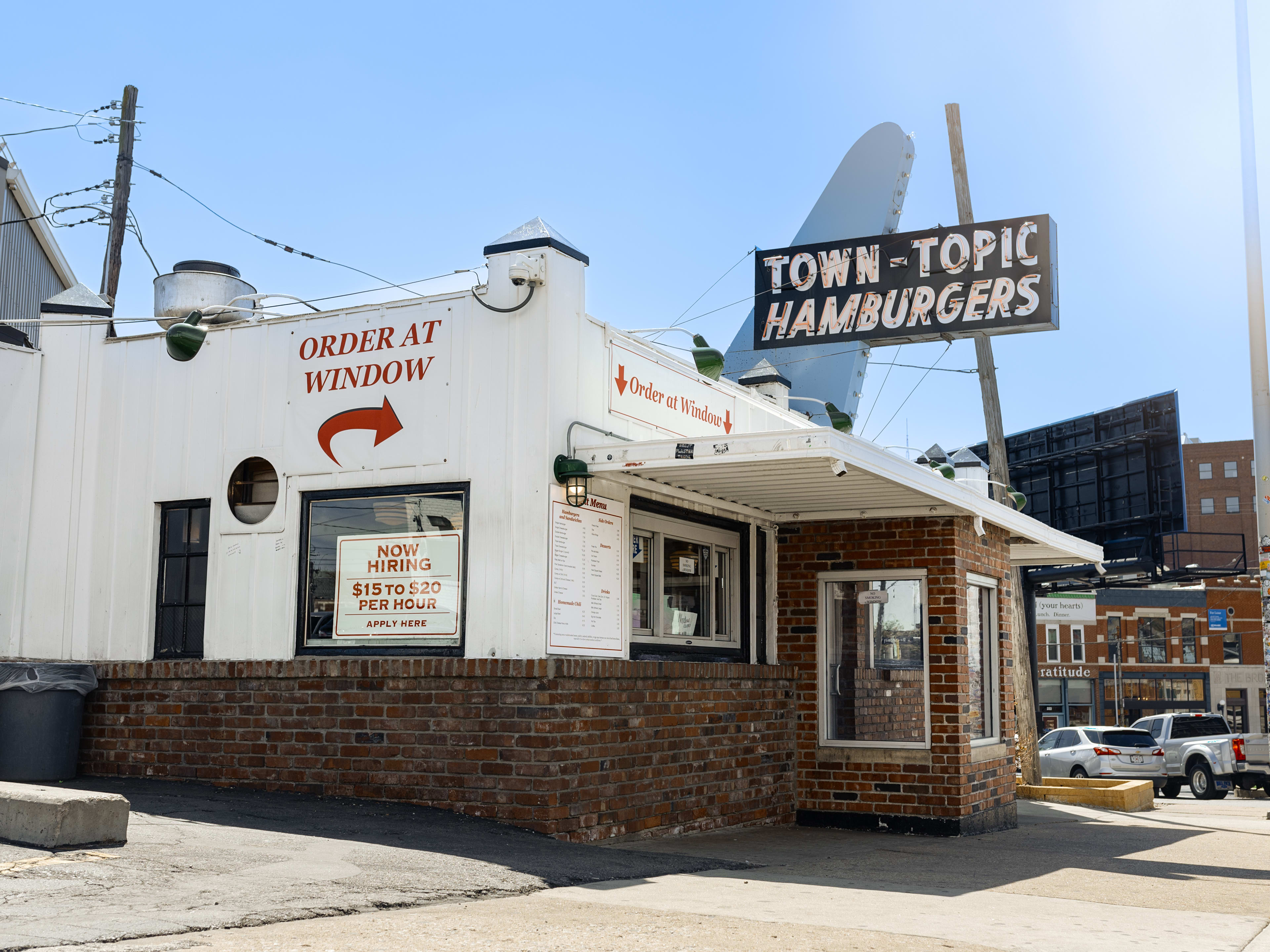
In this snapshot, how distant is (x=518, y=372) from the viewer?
31.4ft

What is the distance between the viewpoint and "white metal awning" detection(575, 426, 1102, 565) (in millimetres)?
9039

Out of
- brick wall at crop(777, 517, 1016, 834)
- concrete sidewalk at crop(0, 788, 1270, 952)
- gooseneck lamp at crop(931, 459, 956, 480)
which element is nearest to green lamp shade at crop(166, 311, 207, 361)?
concrete sidewalk at crop(0, 788, 1270, 952)

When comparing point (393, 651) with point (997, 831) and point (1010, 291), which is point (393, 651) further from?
point (1010, 291)

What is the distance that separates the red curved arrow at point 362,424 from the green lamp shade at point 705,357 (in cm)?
335

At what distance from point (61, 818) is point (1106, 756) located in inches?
913

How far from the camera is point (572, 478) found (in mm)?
9383

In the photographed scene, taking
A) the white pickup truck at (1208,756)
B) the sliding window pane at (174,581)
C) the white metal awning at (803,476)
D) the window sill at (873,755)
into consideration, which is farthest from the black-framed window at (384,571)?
the white pickup truck at (1208,756)

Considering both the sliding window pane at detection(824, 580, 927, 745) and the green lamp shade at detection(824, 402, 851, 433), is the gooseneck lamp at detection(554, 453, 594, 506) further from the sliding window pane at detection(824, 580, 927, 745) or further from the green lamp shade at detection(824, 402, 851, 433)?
the green lamp shade at detection(824, 402, 851, 433)

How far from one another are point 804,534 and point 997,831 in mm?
3414

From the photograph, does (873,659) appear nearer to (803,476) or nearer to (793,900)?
(803,476)

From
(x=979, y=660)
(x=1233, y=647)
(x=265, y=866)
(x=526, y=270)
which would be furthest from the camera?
(x=1233, y=647)

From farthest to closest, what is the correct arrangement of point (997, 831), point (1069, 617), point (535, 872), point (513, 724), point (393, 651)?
point (1069, 617) < point (997, 831) < point (393, 651) < point (513, 724) < point (535, 872)

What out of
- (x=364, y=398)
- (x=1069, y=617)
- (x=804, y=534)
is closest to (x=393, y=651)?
(x=364, y=398)

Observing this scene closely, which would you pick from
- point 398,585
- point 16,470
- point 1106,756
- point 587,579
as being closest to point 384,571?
point 398,585
